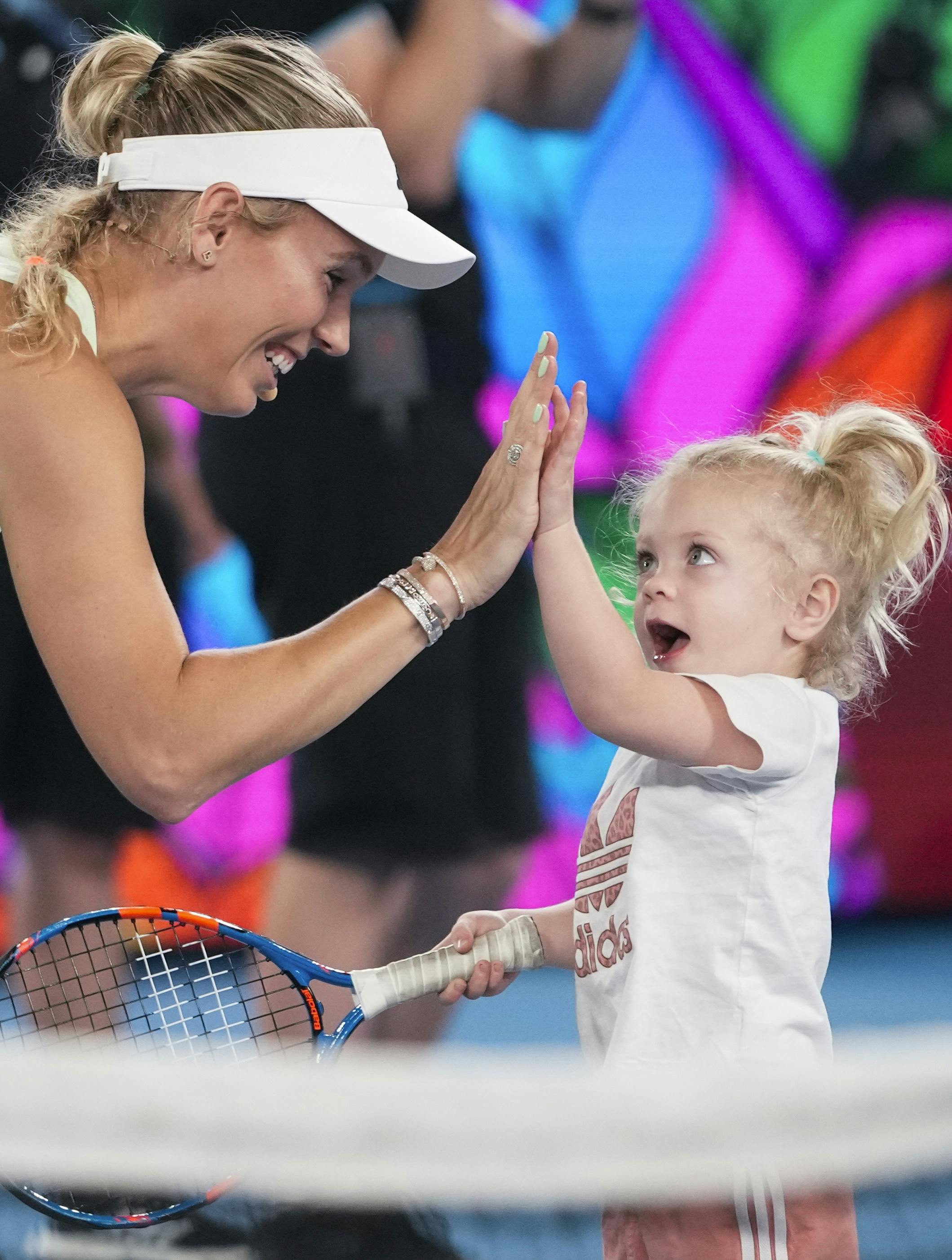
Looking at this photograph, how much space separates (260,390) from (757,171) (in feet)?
9.26

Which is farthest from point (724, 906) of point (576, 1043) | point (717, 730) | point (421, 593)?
point (576, 1043)

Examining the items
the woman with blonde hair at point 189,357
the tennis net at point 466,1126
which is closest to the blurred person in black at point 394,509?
the woman with blonde hair at point 189,357

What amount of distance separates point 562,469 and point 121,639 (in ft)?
1.35

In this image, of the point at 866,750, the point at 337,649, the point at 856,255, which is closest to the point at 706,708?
the point at 337,649

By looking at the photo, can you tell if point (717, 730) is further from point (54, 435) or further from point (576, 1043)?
point (576, 1043)

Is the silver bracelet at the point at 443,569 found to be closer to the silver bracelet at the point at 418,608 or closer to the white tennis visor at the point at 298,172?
the silver bracelet at the point at 418,608

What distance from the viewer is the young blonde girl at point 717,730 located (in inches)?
44.1

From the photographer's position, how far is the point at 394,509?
3.43 metres

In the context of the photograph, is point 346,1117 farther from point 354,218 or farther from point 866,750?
point 866,750

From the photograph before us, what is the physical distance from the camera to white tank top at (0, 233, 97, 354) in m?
1.23

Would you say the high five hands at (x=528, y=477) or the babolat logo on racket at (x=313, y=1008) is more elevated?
the high five hands at (x=528, y=477)

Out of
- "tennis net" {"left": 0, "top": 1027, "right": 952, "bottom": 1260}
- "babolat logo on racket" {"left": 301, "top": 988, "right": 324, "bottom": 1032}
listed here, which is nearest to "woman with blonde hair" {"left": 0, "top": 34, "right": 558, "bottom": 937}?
"babolat logo on racket" {"left": 301, "top": 988, "right": 324, "bottom": 1032}

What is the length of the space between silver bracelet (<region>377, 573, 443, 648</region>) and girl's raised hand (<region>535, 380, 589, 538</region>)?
0.39ft

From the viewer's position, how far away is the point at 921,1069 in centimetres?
60
